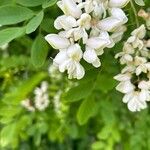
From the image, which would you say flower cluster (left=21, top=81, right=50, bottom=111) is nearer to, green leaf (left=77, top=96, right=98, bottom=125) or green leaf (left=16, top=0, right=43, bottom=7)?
green leaf (left=77, top=96, right=98, bottom=125)

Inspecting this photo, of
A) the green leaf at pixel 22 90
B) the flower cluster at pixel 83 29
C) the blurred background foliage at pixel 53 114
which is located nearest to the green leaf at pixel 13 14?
the flower cluster at pixel 83 29

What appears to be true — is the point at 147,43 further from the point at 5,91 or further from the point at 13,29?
the point at 5,91

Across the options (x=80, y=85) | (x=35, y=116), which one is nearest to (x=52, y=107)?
(x=35, y=116)

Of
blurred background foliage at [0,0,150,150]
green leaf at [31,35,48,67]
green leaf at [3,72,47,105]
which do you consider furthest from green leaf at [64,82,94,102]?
green leaf at [3,72,47,105]

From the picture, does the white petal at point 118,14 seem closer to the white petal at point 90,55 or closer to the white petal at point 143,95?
the white petal at point 90,55

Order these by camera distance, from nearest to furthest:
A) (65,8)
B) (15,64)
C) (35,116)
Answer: (65,8)
(15,64)
(35,116)

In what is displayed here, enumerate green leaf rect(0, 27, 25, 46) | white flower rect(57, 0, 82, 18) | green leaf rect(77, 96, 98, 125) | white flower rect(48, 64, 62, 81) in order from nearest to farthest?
1. white flower rect(57, 0, 82, 18)
2. green leaf rect(0, 27, 25, 46)
3. green leaf rect(77, 96, 98, 125)
4. white flower rect(48, 64, 62, 81)

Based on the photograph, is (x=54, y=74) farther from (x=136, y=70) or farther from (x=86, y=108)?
(x=136, y=70)

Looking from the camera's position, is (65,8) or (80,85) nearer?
(65,8)
